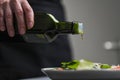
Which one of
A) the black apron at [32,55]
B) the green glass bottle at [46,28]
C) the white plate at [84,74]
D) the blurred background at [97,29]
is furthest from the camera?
the blurred background at [97,29]

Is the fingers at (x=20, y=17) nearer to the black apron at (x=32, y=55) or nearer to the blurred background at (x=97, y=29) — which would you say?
the black apron at (x=32, y=55)

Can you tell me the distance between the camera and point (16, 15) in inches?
38.6

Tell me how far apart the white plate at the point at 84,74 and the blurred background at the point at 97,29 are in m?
2.94

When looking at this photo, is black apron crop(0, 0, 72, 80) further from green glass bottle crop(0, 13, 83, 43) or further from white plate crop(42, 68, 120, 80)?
white plate crop(42, 68, 120, 80)

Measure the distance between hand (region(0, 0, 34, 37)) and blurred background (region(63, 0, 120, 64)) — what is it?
2742mm

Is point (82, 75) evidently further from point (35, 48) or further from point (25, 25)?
point (35, 48)

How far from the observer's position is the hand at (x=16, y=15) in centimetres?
97

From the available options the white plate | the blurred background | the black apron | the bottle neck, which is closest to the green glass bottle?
the bottle neck

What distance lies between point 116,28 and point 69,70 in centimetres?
319

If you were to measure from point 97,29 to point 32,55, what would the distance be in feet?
8.40

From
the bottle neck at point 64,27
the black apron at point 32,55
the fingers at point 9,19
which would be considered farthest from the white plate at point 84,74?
the black apron at point 32,55

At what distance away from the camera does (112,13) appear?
153 inches

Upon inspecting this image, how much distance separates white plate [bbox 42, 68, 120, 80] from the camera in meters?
0.79

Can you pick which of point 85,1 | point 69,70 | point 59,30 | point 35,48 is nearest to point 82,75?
point 69,70
